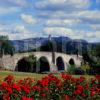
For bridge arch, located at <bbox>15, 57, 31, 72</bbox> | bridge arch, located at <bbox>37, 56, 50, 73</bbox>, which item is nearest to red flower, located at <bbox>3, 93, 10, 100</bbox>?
bridge arch, located at <bbox>15, 57, 31, 72</bbox>

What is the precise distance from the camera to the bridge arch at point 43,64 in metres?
86.4

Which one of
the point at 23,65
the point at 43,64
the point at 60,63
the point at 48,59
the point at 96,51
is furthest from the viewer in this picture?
the point at 96,51

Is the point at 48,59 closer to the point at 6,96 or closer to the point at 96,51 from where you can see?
the point at 96,51

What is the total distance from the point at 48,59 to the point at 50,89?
72620 millimetres

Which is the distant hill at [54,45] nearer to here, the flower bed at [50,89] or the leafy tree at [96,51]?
the leafy tree at [96,51]

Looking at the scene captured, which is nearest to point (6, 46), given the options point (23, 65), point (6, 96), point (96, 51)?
point (23, 65)

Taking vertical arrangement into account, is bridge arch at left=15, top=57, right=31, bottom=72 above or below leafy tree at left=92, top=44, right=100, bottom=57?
below

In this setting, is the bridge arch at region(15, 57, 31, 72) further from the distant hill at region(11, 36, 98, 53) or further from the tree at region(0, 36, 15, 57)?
the tree at region(0, 36, 15, 57)

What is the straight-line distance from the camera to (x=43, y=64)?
9112cm

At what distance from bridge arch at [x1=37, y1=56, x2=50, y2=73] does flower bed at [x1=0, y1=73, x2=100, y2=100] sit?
69.9m

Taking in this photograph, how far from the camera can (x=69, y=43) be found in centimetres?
11106

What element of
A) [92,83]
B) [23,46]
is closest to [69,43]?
[23,46]

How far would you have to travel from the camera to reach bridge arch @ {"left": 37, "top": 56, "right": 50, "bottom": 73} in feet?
284

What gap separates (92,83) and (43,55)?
68.8 metres
